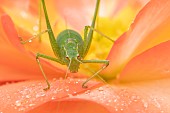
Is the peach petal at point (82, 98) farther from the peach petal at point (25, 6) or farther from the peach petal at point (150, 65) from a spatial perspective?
the peach petal at point (25, 6)

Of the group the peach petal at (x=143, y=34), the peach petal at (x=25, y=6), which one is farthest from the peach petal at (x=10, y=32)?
the peach petal at (x=25, y=6)

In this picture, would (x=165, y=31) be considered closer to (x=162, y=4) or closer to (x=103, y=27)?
(x=162, y=4)

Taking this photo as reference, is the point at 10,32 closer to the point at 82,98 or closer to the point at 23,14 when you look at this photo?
the point at 82,98

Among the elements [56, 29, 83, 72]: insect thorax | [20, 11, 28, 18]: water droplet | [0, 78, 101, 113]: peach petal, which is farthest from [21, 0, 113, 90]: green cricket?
[20, 11, 28, 18]: water droplet

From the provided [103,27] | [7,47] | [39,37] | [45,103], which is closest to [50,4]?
[103,27]

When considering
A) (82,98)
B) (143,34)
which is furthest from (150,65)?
(82,98)

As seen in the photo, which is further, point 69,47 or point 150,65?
point 69,47
